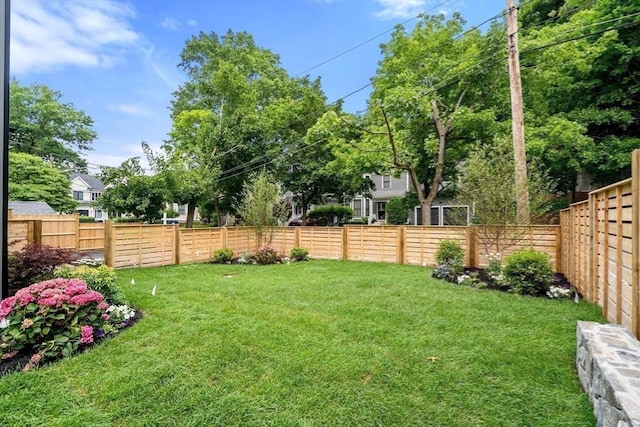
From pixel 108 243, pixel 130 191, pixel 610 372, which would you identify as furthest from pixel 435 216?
pixel 610 372

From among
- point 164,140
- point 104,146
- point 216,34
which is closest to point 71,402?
point 164,140

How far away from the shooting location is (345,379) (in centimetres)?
289

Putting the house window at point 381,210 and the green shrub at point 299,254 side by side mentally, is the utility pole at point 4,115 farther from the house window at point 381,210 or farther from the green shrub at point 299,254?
the house window at point 381,210

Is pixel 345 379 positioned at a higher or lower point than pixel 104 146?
lower

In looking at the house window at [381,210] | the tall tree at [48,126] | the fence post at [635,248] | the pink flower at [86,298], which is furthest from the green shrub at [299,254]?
the tall tree at [48,126]

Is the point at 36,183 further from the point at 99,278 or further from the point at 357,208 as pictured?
the point at 99,278

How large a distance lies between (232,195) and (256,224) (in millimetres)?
9150

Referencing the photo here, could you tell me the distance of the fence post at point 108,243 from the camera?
342 inches

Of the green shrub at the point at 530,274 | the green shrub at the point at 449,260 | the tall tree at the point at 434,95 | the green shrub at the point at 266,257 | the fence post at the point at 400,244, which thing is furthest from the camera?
the tall tree at the point at 434,95

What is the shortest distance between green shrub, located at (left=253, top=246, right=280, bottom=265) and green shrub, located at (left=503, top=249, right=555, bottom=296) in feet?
22.5

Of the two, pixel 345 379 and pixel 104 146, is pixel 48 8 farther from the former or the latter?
pixel 104 146

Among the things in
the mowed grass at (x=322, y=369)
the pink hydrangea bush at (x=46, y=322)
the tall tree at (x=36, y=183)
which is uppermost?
the tall tree at (x=36, y=183)

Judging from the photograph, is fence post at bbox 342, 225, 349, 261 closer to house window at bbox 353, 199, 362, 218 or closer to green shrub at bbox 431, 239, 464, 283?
green shrub at bbox 431, 239, 464, 283

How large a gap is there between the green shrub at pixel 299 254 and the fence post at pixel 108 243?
5249 millimetres
